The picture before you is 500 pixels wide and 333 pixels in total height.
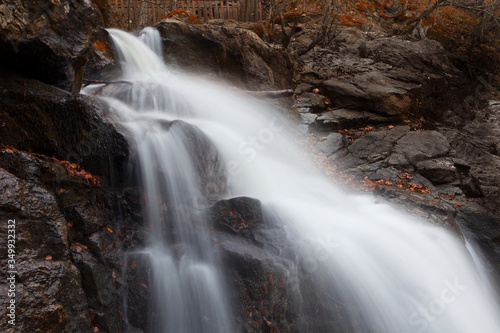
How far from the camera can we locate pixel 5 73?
348 centimetres

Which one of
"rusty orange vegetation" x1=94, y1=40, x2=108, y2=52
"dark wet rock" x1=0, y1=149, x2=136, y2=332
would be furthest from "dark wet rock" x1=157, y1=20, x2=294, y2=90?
"dark wet rock" x1=0, y1=149, x2=136, y2=332

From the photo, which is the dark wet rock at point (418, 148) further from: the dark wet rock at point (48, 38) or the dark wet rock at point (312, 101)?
the dark wet rock at point (48, 38)

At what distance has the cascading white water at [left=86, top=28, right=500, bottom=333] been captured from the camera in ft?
11.4

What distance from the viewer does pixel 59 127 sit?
143 inches

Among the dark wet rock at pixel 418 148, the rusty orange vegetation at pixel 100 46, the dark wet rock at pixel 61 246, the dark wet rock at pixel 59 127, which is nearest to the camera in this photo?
the dark wet rock at pixel 61 246

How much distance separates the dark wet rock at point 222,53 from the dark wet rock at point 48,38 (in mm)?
4143

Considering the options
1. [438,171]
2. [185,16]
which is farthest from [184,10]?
[438,171]

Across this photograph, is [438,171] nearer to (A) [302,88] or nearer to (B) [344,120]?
(B) [344,120]

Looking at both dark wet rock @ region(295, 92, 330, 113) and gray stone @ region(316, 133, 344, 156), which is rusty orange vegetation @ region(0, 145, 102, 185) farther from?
dark wet rock @ region(295, 92, 330, 113)

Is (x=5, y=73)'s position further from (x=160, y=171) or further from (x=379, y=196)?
(x=379, y=196)

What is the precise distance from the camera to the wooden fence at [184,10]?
12555mm

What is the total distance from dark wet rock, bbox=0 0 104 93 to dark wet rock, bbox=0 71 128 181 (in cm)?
23

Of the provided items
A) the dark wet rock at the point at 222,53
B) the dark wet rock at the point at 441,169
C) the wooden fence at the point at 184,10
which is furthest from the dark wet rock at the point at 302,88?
the wooden fence at the point at 184,10

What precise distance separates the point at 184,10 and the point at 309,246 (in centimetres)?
1328
